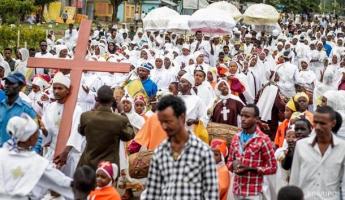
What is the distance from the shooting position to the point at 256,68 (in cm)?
2045

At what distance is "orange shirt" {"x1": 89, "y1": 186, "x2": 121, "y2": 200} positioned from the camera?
849cm

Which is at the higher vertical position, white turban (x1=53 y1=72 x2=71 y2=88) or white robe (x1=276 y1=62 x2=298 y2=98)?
white turban (x1=53 y1=72 x2=71 y2=88)

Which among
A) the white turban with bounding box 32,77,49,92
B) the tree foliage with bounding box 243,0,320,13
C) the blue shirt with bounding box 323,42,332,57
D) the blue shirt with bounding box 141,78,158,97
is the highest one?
the blue shirt with bounding box 141,78,158,97

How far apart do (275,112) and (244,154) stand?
21.8 feet

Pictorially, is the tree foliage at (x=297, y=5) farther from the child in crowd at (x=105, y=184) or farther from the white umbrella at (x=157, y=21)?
the child in crowd at (x=105, y=184)

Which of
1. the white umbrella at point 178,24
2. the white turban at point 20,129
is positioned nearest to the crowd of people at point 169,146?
the white turban at point 20,129

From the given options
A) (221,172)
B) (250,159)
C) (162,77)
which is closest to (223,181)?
(221,172)

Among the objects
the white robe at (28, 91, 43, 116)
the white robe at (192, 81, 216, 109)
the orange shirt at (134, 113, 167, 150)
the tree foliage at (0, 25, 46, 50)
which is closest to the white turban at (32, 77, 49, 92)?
the white robe at (28, 91, 43, 116)

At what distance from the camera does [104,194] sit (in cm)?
855

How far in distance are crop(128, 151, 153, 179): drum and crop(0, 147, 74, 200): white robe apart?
3081 millimetres

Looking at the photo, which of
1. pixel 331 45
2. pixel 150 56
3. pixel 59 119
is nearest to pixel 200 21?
pixel 150 56

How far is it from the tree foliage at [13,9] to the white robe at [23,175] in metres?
28.3

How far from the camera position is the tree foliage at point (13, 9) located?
35062 mm

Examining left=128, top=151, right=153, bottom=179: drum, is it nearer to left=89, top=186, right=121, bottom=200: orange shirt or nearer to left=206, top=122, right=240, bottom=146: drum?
left=206, top=122, right=240, bottom=146: drum
